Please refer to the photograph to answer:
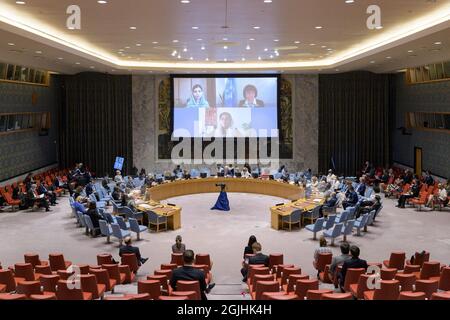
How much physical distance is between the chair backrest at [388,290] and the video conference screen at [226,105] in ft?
69.7

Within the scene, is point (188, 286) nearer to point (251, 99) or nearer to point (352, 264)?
point (352, 264)

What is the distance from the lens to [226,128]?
29.6 metres

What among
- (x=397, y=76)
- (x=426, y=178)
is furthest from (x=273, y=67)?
(x=426, y=178)

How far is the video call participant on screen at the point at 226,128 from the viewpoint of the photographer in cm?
2955

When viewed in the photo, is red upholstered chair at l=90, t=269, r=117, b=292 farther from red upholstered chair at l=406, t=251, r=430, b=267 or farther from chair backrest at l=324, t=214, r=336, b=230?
chair backrest at l=324, t=214, r=336, b=230

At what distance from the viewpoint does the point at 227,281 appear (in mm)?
12070

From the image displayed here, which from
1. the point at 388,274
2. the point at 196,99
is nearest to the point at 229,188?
the point at 196,99

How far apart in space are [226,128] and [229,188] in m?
4.75

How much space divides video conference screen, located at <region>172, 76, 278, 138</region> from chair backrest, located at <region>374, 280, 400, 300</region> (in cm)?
2124

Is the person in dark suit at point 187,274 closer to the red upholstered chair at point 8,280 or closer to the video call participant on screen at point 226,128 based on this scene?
the red upholstered chair at point 8,280

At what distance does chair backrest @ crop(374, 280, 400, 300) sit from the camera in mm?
8656

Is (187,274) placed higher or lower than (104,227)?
higher
